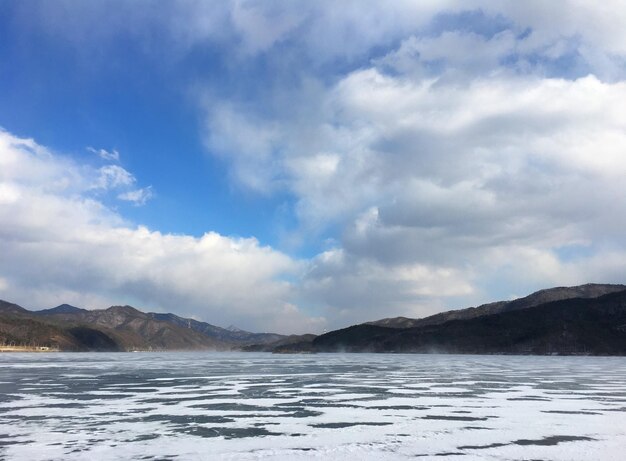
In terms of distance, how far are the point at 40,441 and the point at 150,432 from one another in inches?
113

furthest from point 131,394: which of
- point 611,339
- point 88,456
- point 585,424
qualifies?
point 611,339

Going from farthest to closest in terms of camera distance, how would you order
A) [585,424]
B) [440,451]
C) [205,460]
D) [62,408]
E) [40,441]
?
[62,408] → [585,424] → [40,441] → [440,451] → [205,460]

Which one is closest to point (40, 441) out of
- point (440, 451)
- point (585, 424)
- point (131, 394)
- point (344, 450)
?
point (344, 450)

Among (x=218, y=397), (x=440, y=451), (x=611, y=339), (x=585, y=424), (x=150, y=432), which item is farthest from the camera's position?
(x=611, y=339)

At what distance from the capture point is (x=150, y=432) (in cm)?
1511

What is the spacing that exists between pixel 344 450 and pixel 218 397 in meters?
13.6

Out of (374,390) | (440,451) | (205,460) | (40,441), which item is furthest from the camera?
(374,390)

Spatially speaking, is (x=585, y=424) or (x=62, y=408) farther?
(x=62, y=408)

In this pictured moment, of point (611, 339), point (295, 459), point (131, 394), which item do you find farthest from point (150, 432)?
point (611, 339)

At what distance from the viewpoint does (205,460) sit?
11508 millimetres

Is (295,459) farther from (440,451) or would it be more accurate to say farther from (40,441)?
(40,441)

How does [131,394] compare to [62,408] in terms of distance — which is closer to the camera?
[62,408]

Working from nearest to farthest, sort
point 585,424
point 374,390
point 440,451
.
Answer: point 440,451 < point 585,424 < point 374,390

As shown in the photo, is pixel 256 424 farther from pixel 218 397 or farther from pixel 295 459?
pixel 218 397
